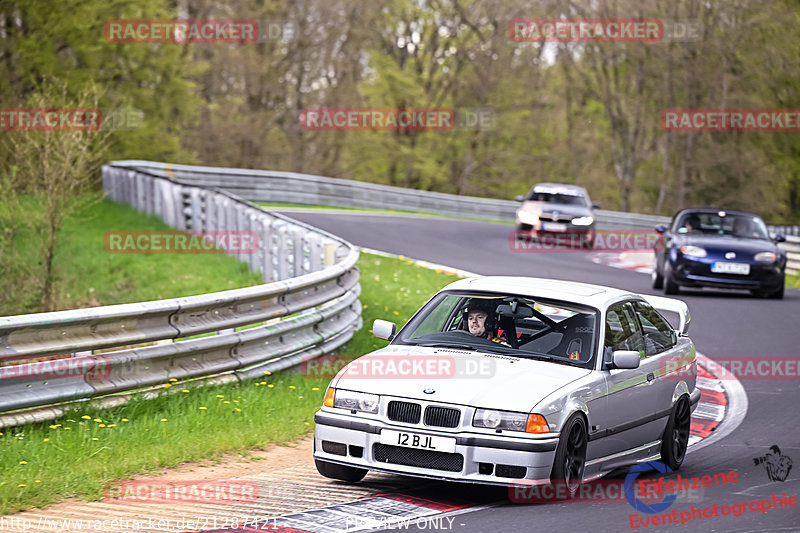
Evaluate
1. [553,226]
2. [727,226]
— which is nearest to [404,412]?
[727,226]

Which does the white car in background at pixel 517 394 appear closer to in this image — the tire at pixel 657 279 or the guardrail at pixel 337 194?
the tire at pixel 657 279

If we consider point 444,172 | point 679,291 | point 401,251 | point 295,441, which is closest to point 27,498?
point 295,441

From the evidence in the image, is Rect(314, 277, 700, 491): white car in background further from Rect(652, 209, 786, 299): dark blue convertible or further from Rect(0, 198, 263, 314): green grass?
Rect(0, 198, 263, 314): green grass

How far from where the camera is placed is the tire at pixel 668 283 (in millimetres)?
19797

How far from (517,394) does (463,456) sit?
1.64ft

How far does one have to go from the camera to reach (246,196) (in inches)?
1406

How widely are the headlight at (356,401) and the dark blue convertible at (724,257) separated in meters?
13.3

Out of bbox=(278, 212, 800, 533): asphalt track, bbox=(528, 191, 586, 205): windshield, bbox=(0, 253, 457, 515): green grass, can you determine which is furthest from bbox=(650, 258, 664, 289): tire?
bbox=(0, 253, 457, 515): green grass

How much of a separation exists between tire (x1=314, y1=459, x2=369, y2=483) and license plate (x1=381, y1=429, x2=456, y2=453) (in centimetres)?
49

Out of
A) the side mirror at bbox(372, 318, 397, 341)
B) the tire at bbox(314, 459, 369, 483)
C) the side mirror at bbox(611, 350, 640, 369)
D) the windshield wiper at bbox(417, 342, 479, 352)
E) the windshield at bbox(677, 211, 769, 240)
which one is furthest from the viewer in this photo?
the windshield at bbox(677, 211, 769, 240)

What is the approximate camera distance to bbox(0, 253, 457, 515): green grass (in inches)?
277

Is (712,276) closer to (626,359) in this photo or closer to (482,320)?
(482,320)

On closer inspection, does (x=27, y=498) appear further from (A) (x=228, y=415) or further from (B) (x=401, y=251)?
(B) (x=401, y=251)

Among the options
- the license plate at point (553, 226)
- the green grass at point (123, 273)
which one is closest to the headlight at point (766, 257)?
the green grass at point (123, 273)
